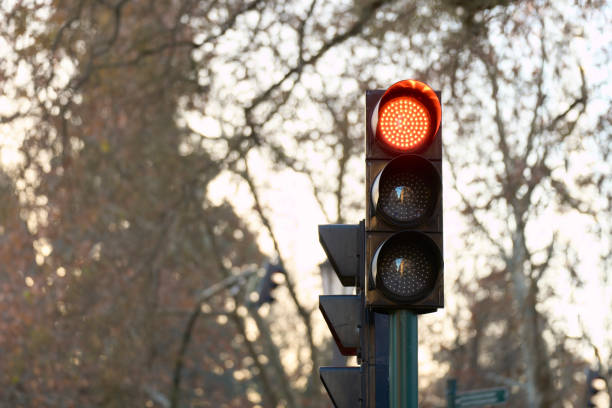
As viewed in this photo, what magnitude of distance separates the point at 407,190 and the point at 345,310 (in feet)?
2.46

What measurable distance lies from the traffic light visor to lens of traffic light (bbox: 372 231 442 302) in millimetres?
381

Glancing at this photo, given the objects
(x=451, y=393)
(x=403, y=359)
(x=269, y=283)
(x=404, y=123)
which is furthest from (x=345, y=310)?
(x=269, y=283)

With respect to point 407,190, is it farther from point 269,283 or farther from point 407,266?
point 269,283

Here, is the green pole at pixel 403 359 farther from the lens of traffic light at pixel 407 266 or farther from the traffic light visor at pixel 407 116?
the traffic light visor at pixel 407 116

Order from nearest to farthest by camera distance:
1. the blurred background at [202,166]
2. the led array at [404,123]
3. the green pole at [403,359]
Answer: the green pole at [403,359], the led array at [404,123], the blurred background at [202,166]

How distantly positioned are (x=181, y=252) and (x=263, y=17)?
989cm

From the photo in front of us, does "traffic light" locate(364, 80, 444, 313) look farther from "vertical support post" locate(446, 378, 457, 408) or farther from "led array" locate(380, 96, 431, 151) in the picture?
"vertical support post" locate(446, 378, 457, 408)

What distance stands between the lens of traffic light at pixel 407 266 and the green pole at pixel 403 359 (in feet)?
0.31

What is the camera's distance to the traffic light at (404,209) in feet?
12.8

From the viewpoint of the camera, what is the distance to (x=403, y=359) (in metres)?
3.90

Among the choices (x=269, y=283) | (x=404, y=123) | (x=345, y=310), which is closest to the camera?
(x=404, y=123)

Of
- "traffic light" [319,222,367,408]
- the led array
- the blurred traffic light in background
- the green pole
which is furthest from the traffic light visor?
the blurred traffic light in background

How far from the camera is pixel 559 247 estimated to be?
18.1 meters

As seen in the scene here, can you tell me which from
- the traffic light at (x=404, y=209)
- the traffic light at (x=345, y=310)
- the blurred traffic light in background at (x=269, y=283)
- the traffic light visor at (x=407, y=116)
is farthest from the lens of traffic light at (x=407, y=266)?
the blurred traffic light in background at (x=269, y=283)
